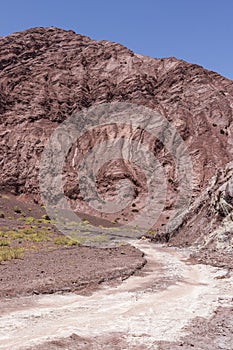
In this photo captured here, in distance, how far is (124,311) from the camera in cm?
911

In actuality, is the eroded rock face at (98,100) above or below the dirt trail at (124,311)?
above

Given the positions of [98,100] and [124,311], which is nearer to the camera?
[124,311]

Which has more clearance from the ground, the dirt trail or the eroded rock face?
the eroded rock face

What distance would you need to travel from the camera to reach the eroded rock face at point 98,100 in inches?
2426

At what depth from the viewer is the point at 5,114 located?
71562 mm

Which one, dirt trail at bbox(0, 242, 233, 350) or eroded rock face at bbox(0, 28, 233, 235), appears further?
eroded rock face at bbox(0, 28, 233, 235)

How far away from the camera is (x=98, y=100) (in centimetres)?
7325

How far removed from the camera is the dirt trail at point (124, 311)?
23.5 feet

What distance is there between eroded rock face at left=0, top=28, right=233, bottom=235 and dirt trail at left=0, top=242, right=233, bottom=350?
40.9 meters

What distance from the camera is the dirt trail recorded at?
7176 millimetres

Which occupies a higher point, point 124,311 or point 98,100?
point 98,100

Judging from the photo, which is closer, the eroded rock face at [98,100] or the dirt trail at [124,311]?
the dirt trail at [124,311]

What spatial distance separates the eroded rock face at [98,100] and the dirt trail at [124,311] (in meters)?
40.9

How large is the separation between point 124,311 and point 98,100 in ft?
220
